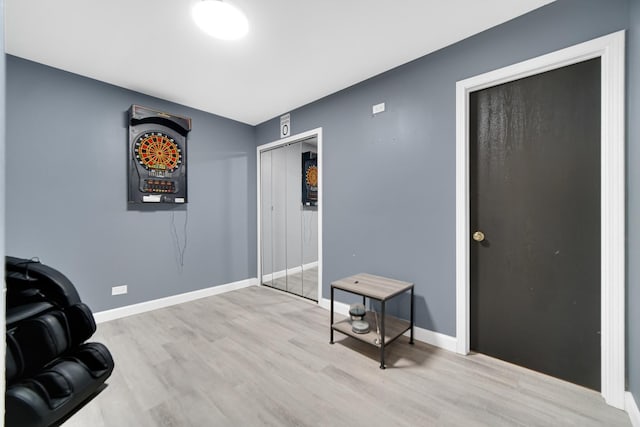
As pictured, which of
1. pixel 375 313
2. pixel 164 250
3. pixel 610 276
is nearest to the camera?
pixel 610 276

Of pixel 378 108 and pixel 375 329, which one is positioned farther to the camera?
pixel 378 108

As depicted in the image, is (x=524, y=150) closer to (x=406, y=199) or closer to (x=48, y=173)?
(x=406, y=199)

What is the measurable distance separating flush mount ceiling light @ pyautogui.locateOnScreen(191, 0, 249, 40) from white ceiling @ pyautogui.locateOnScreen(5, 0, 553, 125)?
5 centimetres

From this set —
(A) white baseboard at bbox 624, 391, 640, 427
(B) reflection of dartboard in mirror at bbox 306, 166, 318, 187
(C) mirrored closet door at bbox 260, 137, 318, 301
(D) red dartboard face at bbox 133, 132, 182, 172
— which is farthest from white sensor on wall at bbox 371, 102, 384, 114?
(A) white baseboard at bbox 624, 391, 640, 427

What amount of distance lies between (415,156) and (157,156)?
9.67 feet

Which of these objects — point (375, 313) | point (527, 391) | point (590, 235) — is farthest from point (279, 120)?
point (527, 391)

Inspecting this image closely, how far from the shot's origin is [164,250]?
3.24 m

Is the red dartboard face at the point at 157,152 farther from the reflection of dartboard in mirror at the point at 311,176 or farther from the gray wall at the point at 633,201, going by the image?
the gray wall at the point at 633,201

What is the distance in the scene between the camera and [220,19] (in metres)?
1.82

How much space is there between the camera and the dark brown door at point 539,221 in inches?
65.8

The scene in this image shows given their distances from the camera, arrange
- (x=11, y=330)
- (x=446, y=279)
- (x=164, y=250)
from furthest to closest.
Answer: (x=164, y=250) < (x=446, y=279) < (x=11, y=330)

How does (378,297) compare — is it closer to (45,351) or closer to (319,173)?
(319,173)

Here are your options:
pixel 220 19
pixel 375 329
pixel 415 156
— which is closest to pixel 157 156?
pixel 220 19

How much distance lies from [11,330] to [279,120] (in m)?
3.30
